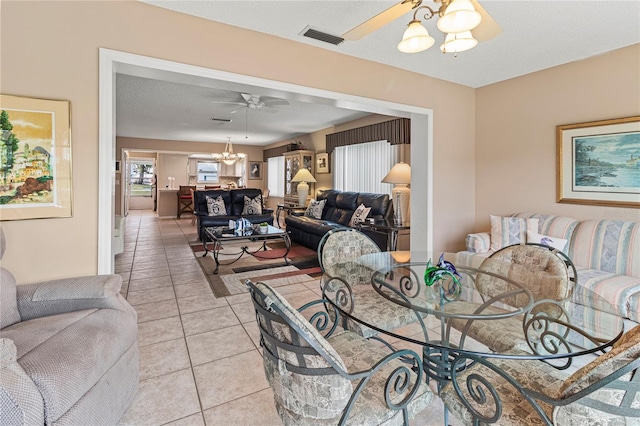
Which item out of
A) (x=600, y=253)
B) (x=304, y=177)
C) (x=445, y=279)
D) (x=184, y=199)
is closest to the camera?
(x=445, y=279)

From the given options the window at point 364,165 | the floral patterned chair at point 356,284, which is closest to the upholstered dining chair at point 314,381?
the floral patterned chair at point 356,284

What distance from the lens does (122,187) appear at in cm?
841

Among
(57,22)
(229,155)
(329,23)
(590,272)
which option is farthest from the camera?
(229,155)

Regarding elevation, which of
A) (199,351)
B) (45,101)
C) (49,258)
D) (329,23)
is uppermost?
(329,23)

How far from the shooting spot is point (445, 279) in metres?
2.04

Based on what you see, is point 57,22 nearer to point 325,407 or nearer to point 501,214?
point 325,407

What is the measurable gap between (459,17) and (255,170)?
32.5 feet

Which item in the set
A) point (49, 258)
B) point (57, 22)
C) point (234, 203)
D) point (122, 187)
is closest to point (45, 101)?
point (57, 22)

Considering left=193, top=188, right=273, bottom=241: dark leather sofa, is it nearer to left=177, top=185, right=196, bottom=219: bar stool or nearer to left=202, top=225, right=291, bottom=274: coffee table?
left=202, top=225, right=291, bottom=274: coffee table

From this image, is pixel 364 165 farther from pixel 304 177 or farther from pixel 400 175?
pixel 400 175

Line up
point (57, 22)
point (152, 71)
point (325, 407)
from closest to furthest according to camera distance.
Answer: point (325, 407) < point (57, 22) < point (152, 71)

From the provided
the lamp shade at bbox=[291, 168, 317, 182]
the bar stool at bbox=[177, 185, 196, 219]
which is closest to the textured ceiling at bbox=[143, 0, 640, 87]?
the lamp shade at bbox=[291, 168, 317, 182]

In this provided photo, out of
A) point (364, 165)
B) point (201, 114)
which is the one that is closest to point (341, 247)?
point (364, 165)

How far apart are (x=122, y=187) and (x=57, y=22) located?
7.31 meters
